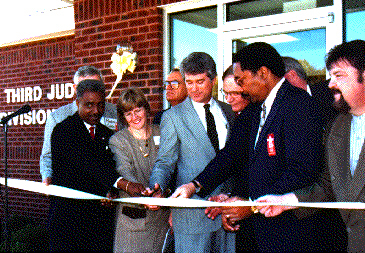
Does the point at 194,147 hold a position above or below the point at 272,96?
below

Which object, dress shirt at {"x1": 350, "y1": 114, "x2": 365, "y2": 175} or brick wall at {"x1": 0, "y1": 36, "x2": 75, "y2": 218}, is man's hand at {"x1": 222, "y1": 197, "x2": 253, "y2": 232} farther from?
brick wall at {"x1": 0, "y1": 36, "x2": 75, "y2": 218}

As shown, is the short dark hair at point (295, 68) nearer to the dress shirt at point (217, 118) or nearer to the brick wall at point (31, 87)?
the dress shirt at point (217, 118)

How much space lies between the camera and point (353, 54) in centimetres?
207

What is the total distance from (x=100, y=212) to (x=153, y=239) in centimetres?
42

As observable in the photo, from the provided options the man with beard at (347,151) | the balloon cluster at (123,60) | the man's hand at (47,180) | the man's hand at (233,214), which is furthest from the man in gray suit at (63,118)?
the man with beard at (347,151)

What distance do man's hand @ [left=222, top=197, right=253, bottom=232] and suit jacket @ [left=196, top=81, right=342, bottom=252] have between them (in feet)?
0.35

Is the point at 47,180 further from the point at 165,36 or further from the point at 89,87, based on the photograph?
the point at 165,36

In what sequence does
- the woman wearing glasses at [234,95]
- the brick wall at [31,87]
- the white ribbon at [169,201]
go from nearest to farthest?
1. the white ribbon at [169,201]
2. the woman wearing glasses at [234,95]
3. the brick wall at [31,87]

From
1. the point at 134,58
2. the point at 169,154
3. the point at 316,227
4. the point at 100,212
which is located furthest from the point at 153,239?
the point at 134,58

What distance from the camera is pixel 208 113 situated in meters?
2.93

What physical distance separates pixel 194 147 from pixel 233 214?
60 centimetres

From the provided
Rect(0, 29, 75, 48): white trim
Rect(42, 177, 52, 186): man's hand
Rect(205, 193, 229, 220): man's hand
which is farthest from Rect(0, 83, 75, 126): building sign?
Result: Rect(205, 193, 229, 220): man's hand

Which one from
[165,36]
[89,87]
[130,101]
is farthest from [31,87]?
[130,101]

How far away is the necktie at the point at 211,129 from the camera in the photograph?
2838 millimetres
